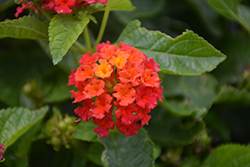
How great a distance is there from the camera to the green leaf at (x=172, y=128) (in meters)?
1.01

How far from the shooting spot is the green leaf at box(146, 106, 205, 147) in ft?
3.32

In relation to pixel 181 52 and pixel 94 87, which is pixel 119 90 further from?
pixel 181 52

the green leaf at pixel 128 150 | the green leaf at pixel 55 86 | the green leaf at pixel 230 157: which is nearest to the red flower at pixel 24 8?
the green leaf at pixel 55 86

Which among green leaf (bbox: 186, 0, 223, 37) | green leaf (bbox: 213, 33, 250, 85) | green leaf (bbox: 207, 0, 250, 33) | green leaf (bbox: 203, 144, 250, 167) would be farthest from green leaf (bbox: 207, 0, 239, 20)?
green leaf (bbox: 203, 144, 250, 167)

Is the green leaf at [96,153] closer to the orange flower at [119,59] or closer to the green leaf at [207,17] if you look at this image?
the orange flower at [119,59]

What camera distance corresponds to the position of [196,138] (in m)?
1.05

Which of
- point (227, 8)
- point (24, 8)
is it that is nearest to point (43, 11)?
point (24, 8)

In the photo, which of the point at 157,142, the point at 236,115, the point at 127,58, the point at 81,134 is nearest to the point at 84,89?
the point at 127,58

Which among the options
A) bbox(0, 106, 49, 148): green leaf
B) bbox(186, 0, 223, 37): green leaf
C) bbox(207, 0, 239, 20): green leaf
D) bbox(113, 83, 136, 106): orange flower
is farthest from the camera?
bbox(186, 0, 223, 37): green leaf

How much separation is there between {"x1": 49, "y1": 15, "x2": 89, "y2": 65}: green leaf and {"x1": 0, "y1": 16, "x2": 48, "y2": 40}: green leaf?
8 cm

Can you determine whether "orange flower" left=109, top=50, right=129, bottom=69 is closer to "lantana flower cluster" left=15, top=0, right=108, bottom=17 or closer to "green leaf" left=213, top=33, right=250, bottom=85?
"lantana flower cluster" left=15, top=0, right=108, bottom=17

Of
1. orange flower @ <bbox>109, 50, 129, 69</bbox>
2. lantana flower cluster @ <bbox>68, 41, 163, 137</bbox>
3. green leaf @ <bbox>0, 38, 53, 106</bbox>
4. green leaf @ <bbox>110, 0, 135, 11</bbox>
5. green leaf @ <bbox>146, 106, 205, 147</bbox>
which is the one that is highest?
green leaf @ <bbox>110, 0, 135, 11</bbox>

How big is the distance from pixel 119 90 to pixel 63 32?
227 mm

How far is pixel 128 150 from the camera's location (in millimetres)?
851
